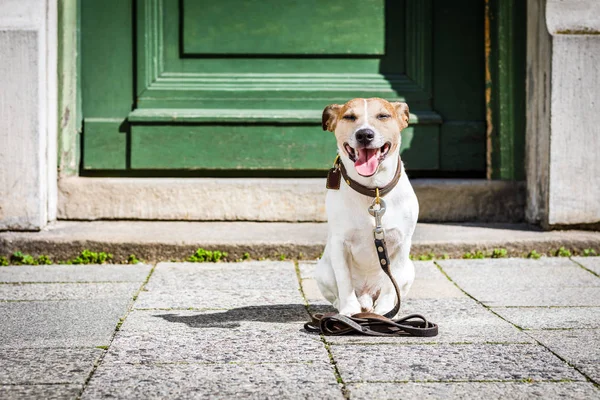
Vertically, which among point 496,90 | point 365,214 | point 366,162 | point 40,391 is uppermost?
point 496,90

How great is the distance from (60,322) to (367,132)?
156cm

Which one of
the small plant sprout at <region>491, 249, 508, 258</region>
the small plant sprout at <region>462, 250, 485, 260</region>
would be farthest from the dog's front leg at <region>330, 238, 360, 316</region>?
the small plant sprout at <region>491, 249, 508, 258</region>

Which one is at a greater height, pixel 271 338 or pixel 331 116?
pixel 331 116

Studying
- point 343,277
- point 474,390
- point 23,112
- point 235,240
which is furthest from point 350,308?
point 23,112

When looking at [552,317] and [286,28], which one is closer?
[552,317]

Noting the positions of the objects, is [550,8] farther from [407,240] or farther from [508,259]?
[407,240]

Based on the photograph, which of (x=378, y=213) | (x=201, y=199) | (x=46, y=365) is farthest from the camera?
(x=201, y=199)

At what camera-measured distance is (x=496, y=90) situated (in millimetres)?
5824

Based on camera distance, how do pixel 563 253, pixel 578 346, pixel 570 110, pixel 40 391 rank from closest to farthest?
pixel 40 391 < pixel 578 346 < pixel 563 253 < pixel 570 110

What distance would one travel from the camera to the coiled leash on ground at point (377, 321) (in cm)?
330

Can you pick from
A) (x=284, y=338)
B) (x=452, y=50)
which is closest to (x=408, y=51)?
(x=452, y=50)

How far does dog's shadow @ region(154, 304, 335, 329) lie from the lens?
3.55m

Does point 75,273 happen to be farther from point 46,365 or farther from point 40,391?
point 40,391

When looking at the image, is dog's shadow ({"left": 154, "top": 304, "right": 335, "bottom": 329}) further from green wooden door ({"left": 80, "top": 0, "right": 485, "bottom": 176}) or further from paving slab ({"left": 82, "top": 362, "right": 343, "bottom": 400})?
green wooden door ({"left": 80, "top": 0, "right": 485, "bottom": 176})
